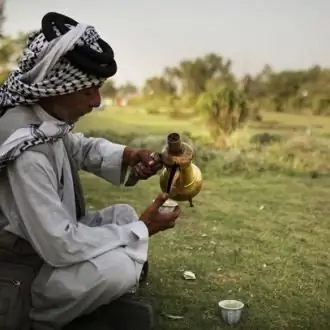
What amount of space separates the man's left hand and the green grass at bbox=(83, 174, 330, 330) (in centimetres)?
57

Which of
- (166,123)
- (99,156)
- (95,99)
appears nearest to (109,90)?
(166,123)

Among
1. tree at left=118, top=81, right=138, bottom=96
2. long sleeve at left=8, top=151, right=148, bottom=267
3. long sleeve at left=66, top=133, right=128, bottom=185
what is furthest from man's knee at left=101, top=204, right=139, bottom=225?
tree at left=118, top=81, right=138, bottom=96

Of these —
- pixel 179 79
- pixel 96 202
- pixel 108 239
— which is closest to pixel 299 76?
pixel 179 79

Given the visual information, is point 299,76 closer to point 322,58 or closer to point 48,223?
point 322,58

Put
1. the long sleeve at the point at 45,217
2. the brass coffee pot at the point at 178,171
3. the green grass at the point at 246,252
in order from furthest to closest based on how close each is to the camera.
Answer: the green grass at the point at 246,252 → the brass coffee pot at the point at 178,171 → the long sleeve at the point at 45,217

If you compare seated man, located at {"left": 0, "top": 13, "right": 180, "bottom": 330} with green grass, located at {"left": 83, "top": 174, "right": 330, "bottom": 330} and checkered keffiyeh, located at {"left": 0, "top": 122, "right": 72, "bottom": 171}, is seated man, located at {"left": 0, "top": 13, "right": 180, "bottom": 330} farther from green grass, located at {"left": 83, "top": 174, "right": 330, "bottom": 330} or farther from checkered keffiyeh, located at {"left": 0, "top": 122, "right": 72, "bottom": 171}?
green grass, located at {"left": 83, "top": 174, "right": 330, "bottom": 330}

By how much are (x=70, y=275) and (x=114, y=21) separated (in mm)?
1874

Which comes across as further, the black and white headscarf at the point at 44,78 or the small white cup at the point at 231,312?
the small white cup at the point at 231,312

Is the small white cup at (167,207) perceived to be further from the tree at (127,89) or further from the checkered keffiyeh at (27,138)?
the tree at (127,89)

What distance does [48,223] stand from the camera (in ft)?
6.87

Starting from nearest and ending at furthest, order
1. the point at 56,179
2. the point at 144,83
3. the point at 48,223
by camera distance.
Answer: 1. the point at 48,223
2. the point at 56,179
3. the point at 144,83

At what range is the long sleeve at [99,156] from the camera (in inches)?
103

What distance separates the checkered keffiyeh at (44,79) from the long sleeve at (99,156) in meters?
0.41

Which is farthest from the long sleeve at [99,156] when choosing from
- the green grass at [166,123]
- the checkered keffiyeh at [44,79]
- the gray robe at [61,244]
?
the green grass at [166,123]
